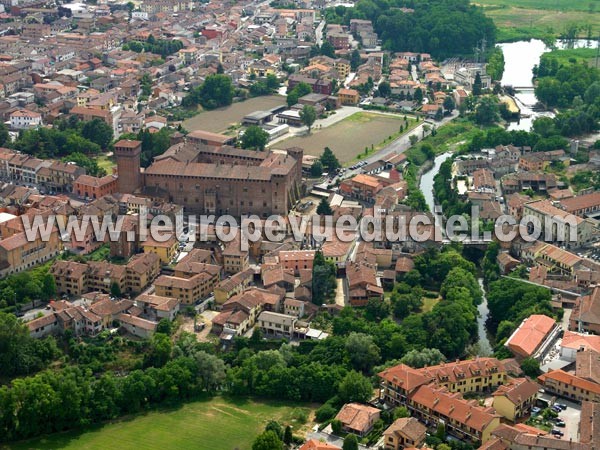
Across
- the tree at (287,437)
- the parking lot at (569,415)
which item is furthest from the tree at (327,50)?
the tree at (287,437)

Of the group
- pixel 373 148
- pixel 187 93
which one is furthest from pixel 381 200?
pixel 187 93

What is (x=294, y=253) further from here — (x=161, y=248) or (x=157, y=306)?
(x=157, y=306)

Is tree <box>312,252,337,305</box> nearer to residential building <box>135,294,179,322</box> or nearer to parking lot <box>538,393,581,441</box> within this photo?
residential building <box>135,294,179,322</box>

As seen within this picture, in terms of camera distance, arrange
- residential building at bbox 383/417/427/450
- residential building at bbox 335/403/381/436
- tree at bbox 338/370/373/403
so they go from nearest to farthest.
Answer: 1. residential building at bbox 383/417/427/450
2. residential building at bbox 335/403/381/436
3. tree at bbox 338/370/373/403

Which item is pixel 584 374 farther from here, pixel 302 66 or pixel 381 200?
pixel 302 66

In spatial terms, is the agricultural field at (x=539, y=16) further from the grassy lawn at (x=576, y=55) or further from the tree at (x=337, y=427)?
the tree at (x=337, y=427)

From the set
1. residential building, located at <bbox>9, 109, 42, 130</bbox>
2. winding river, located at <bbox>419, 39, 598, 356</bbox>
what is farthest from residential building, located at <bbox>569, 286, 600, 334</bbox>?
residential building, located at <bbox>9, 109, 42, 130</bbox>

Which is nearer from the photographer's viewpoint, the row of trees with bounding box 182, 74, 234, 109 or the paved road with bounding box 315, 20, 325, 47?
the row of trees with bounding box 182, 74, 234, 109
